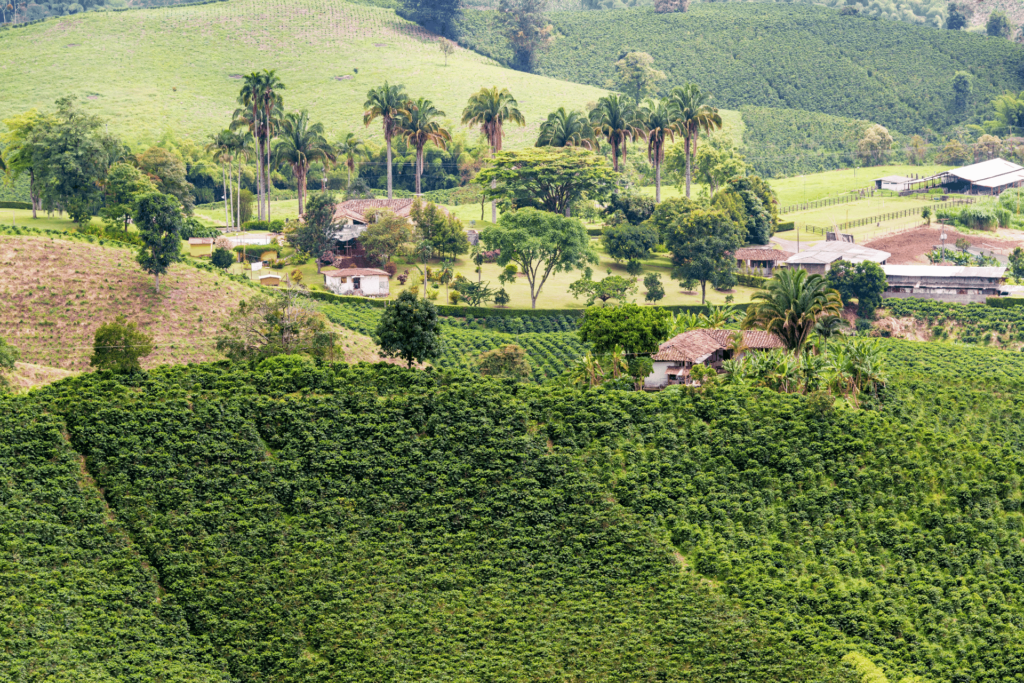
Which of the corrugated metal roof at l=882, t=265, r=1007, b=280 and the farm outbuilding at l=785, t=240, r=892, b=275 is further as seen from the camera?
the farm outbuilding at l=785, t=240, r=892, b=275

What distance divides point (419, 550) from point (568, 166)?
Result: 84430mm

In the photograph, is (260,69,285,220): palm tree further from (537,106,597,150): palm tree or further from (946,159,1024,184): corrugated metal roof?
(946,159,1024,184): corrugated metal roof

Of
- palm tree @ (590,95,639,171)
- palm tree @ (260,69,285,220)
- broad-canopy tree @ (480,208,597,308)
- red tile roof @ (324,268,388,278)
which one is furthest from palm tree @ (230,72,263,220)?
palm tree @ (590,95,639,171)

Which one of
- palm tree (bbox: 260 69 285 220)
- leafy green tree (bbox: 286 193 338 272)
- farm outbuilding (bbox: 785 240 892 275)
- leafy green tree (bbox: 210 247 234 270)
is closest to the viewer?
leafy green tree (bbox: 210 247 234 270)

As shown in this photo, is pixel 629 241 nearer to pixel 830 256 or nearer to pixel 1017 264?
pixel 830 256

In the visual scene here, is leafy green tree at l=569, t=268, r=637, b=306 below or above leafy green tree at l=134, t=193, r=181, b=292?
below

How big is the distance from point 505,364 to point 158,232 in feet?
111

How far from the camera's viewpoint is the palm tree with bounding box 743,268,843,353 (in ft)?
271

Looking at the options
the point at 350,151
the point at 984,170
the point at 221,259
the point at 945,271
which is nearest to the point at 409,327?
the point at 221,259

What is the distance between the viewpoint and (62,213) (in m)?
127

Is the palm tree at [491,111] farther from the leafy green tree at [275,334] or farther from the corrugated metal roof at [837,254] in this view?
the leafy green tree at [275,334]

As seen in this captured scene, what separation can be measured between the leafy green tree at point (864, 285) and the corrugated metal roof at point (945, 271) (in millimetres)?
4238

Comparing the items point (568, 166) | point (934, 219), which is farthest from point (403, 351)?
point (934, 219)

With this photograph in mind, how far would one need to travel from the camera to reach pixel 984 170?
184m
